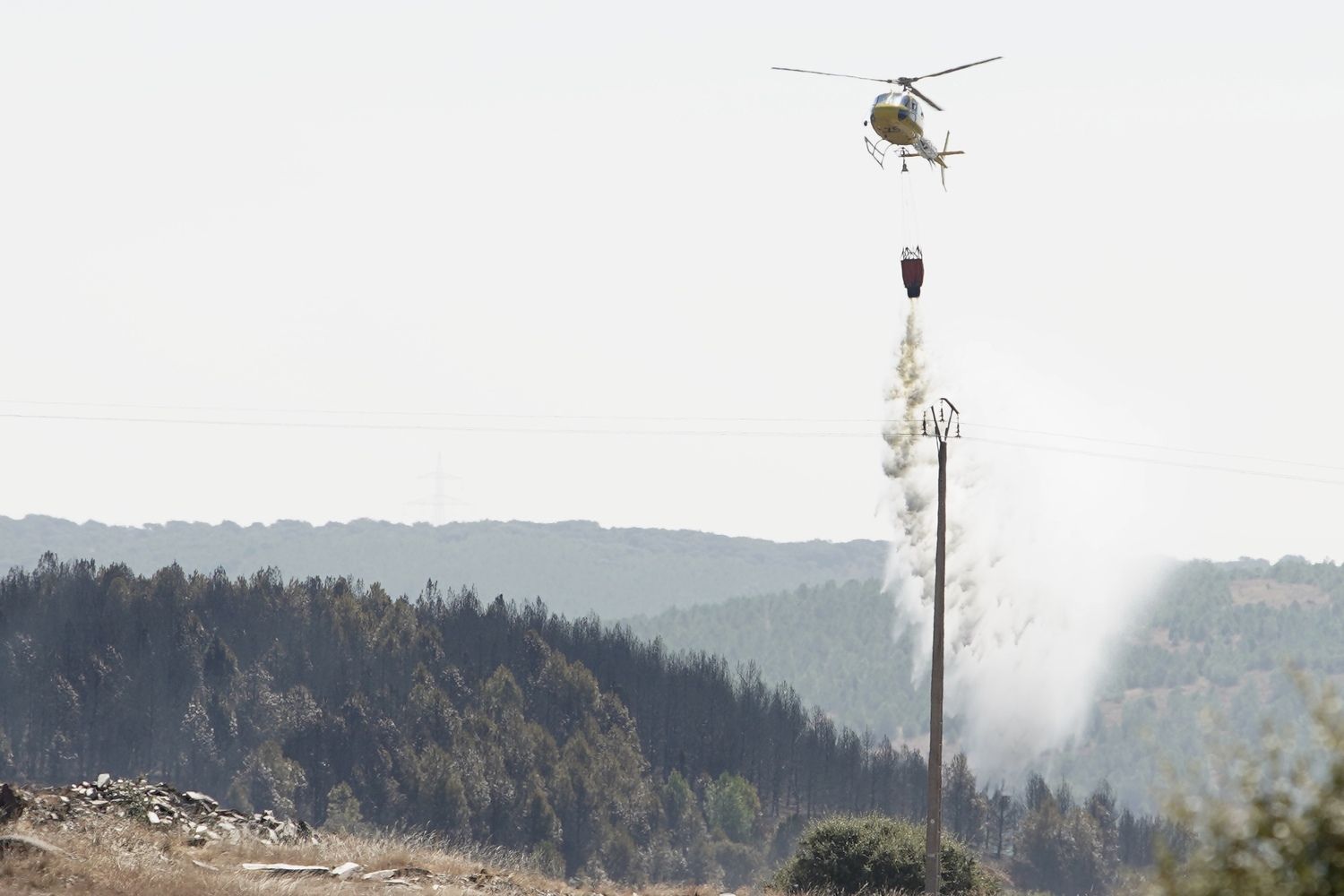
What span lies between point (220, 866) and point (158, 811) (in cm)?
684

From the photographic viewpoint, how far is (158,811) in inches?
1667

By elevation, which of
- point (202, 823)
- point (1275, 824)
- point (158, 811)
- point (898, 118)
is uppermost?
point (898, 118)

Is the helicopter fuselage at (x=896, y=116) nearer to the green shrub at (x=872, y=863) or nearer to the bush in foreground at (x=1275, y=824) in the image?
the green shrub at (x=872, y=863)

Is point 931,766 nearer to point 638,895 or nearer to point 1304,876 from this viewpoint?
point 638,895

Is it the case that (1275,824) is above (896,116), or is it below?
below

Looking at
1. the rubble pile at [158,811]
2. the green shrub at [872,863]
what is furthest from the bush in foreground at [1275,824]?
the green shrub at [872,863]

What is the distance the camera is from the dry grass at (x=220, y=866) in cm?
2984

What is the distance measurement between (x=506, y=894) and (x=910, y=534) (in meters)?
99.8

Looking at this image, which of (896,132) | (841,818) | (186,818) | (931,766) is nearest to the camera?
(186,818)

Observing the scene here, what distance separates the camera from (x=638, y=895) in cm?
4541

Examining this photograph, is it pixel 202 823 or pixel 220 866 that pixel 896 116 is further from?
pixel 220 866

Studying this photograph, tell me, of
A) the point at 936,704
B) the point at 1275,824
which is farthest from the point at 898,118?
the point at 1275,824

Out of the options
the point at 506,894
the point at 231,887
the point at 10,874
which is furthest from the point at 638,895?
the point at 10,874

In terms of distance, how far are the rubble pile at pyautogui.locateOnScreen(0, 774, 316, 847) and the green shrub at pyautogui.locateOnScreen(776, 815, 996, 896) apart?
17498 millimetres
